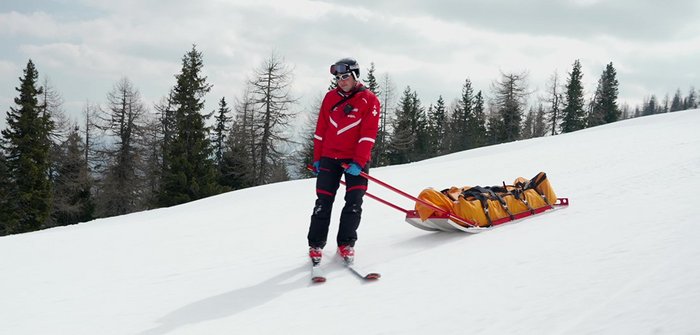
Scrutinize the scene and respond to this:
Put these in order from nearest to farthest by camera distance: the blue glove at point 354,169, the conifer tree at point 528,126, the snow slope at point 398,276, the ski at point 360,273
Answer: the snow slope at point 398,276, the ski at point 360,273, the blue glove at point 354,169, the conifer tree at point 528,126

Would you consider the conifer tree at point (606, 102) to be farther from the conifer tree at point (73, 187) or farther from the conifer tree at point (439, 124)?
the conifer tree at point (73, 187)

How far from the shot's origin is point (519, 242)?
4422 mm

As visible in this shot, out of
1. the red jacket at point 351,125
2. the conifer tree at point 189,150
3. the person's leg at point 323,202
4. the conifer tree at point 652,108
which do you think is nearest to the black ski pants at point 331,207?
the person's leg at point 323,202

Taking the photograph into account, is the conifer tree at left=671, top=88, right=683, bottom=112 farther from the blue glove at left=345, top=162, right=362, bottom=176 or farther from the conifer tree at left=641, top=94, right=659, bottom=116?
the blue glove at left=345, top=162, right=362, bottom=176

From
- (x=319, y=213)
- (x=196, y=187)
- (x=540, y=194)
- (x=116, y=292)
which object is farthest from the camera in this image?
(x=196, y=187)

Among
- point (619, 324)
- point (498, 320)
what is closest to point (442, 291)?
point (498, 320)

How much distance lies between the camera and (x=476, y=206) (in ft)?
17.7

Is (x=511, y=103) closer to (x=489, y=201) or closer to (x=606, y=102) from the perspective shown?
(x=606, y=102)

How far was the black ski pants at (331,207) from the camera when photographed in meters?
4.70

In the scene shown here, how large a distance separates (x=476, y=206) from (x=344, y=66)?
2391 millimetres

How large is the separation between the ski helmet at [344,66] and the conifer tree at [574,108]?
60332 millimetres

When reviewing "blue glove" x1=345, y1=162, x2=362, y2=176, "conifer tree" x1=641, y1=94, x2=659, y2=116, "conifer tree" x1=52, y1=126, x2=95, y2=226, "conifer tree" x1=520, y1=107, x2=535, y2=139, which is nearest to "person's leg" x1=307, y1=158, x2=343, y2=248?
"blue glove" x1=345, y1=162, x2=362, y2=176

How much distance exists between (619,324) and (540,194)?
3.88m

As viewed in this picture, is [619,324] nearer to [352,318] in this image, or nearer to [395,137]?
[352,318]
